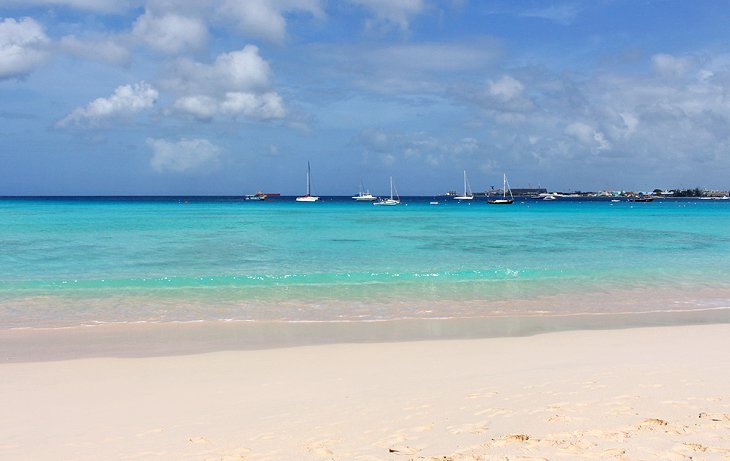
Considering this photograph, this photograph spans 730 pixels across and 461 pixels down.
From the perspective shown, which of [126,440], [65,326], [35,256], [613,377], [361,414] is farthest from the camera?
Answer: [35,256]

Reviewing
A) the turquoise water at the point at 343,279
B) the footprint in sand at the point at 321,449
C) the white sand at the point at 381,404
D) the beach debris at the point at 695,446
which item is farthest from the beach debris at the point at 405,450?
the turquoise water at the point at 343,279

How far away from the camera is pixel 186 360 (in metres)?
9.25

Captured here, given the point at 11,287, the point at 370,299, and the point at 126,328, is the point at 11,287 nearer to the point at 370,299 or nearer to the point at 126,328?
the point at 126,328

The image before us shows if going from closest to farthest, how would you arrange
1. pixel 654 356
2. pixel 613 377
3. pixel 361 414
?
pixel 361 414, pixel 613 377, pixel 654 356

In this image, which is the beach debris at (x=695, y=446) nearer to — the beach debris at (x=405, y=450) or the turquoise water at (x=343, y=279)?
the beach debris at (x=405, y=450)

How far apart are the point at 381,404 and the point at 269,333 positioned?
504cm

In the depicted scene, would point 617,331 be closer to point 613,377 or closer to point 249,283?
point 613,377

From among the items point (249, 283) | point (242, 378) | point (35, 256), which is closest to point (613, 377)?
point (242, 378)

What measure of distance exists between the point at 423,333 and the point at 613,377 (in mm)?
4241

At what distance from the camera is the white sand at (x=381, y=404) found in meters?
5.46

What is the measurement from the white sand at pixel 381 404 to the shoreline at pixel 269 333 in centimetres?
73

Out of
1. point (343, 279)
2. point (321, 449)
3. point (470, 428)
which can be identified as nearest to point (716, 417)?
point (470, 428)

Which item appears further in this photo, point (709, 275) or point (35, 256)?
point (35, 256)

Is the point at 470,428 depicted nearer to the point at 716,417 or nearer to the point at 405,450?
the point at 405,450
